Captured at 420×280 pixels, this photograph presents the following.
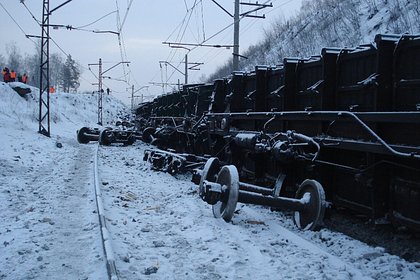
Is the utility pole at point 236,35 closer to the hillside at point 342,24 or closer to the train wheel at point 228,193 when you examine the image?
the hillside at point 342,24

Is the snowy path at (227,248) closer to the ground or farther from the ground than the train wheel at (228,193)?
closer to the ground

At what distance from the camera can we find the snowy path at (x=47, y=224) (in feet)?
14.5

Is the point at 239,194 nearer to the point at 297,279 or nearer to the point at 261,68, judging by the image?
the point at 297,279

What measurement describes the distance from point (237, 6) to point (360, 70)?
13277 mm

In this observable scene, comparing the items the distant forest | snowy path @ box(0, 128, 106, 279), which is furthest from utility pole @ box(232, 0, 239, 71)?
the distant forest

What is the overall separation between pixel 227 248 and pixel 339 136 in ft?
6.77

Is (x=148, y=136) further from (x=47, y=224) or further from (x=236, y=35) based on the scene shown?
(x=47, y=224)

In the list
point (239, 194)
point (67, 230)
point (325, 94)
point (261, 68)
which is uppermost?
point (261, 68)

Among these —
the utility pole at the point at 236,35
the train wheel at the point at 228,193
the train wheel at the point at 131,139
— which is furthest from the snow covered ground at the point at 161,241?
the train wheel at the point at 131,139

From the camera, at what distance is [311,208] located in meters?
5.32

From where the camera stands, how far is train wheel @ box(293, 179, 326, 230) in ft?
16.8

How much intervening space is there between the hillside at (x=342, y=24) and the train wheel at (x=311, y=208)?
13.8m

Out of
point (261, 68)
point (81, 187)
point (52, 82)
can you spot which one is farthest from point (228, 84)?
point (52, 82)

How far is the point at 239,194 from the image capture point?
5.68m
